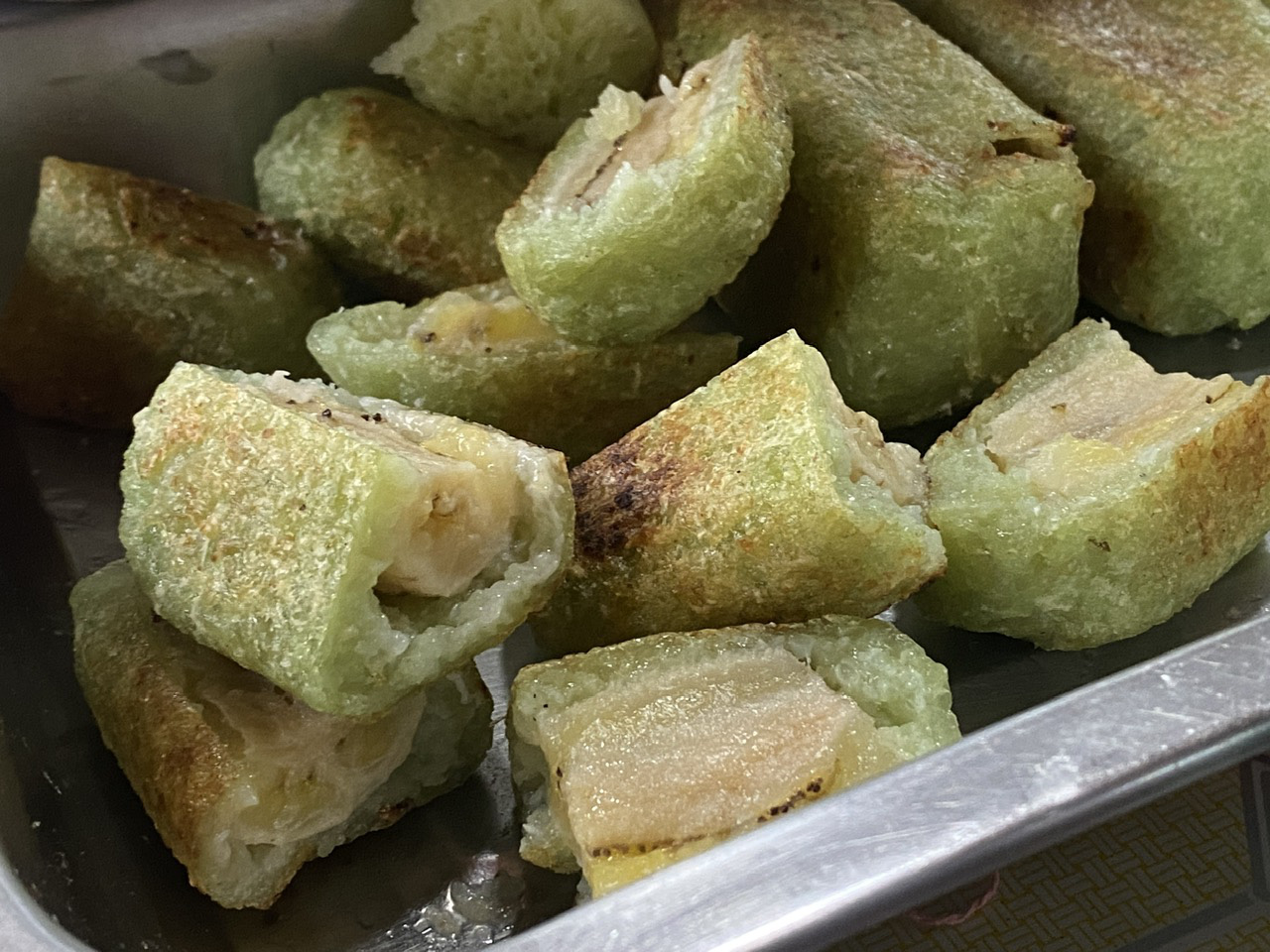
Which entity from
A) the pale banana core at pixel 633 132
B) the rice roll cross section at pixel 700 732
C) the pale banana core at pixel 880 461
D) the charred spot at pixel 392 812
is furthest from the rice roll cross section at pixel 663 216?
the charred spot at pixel 392 812

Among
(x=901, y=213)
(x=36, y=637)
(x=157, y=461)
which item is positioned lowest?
(x=36, y=637)

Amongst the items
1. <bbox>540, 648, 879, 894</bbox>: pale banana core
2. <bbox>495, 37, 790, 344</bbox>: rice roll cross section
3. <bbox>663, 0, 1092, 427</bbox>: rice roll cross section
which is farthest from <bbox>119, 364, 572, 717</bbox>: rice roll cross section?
<bbox>663, 0, 1092, 427</bbox>: rice roll cross section

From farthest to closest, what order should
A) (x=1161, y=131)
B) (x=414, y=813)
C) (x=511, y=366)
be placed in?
(x=1161, y=131) → (x=511, y=366) → (x=414, y=813)

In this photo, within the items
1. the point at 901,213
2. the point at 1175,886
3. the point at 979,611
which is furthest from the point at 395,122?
the point at 1175,886

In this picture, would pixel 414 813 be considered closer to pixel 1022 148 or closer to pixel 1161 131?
pixel 1022 148

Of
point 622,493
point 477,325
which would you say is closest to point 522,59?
point 477,325

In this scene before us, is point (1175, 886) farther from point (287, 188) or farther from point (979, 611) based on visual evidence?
point (287, 188)
